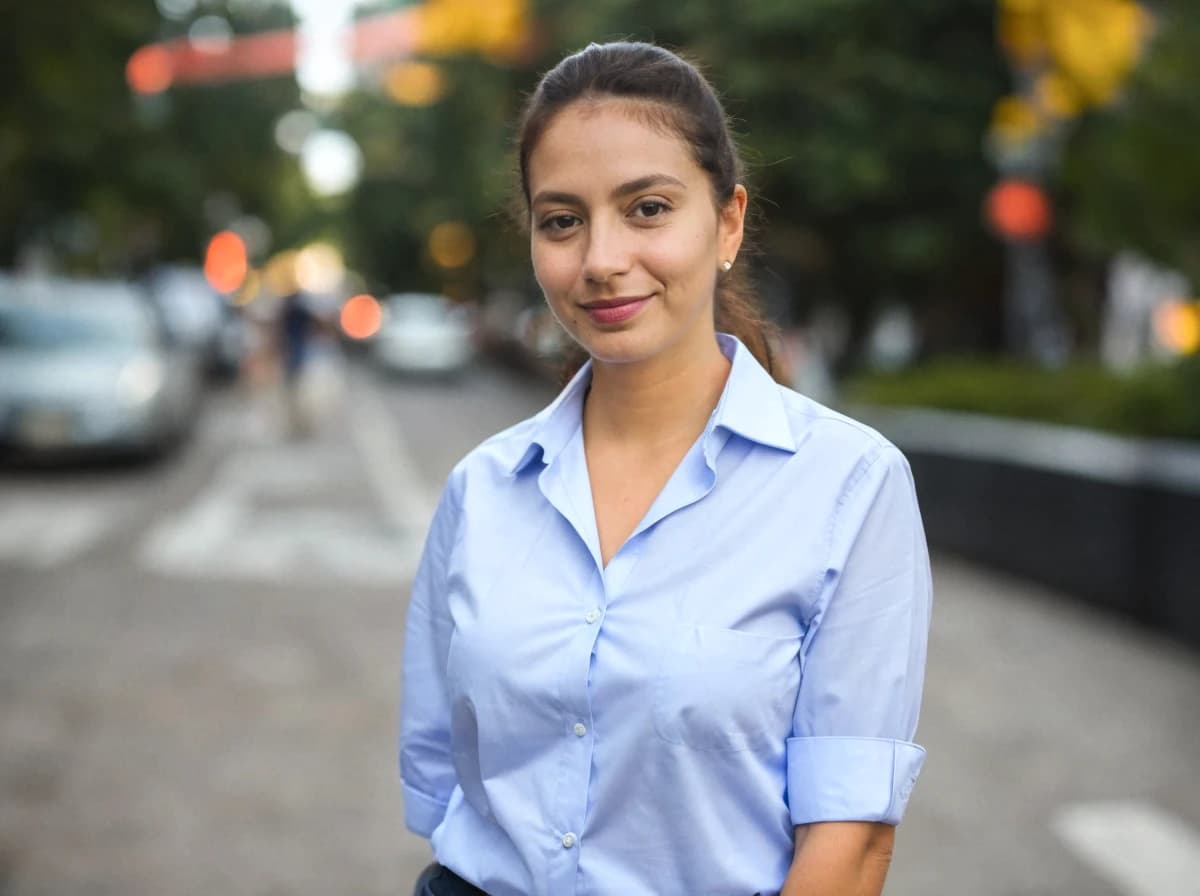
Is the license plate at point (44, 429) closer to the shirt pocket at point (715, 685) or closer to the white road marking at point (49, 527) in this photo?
the white road marking at point (49, 527)

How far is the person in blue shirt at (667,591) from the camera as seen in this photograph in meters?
1.85

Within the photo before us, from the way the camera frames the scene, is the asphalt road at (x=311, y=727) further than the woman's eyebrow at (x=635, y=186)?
Yes

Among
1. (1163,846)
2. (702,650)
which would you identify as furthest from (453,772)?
(1163,846)

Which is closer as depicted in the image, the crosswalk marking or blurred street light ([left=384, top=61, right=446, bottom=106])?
the crosswalk marking

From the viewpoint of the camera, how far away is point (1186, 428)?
9.41m

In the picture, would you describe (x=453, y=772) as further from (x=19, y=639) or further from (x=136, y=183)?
(x=136, y=183)

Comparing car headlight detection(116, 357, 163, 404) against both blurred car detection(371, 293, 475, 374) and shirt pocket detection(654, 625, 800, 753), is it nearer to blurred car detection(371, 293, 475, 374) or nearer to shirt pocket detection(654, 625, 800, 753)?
shirt pocket detection(654, 625, 800, 753)

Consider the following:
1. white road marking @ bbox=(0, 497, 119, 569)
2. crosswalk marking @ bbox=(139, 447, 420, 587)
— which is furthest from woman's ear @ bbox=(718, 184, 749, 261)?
white road marking @ bbox=(0, 497, 119, 569)

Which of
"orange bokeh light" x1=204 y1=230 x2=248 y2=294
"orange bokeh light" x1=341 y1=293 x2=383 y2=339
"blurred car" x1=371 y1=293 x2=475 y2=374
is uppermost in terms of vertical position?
"orange bokeh light" x1=204 y1=230 x2=248 y2=294

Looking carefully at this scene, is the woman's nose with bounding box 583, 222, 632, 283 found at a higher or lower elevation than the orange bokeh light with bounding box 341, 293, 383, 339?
higher

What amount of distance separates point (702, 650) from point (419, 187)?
181 feet

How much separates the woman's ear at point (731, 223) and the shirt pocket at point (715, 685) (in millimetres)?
547

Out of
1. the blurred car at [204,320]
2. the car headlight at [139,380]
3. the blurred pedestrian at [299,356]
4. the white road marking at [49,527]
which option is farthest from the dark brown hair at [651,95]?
the blurred car at [204,320]

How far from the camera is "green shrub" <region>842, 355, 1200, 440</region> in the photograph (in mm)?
9617
